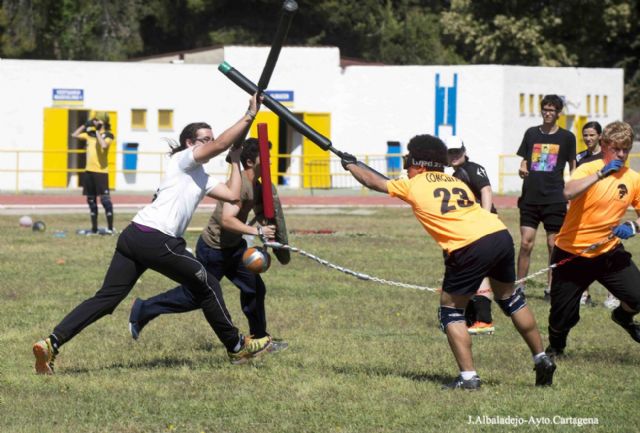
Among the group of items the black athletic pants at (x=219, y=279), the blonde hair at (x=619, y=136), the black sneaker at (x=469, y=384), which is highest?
the blonde hair at (x=619, y=136)

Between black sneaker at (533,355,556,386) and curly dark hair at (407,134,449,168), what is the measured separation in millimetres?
1575

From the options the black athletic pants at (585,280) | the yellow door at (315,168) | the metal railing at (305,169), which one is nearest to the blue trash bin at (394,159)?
the metal railing at (305,169)

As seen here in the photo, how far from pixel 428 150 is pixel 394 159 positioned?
103 ft

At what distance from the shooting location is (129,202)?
3425cm

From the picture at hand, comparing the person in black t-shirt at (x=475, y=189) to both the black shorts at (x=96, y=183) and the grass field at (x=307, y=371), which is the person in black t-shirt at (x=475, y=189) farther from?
the black shorts at (x=96, y=183)

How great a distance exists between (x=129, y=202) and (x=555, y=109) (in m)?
22.6

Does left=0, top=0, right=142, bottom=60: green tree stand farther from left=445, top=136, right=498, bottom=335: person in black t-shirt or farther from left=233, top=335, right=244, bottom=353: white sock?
left=233, top=335, right=244, bottom=353: white sock

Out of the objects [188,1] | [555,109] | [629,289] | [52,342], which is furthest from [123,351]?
[188,1]

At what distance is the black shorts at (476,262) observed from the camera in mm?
8727

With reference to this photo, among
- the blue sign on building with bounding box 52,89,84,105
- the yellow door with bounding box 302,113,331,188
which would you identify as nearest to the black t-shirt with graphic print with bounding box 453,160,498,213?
the yellow door with bounding box 302,113,331,188

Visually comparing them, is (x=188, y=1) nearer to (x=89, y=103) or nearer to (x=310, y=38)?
(x=310, y=38)

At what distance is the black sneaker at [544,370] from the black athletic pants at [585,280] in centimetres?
113

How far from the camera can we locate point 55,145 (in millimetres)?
38938

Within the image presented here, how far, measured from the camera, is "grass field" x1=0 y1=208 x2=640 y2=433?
8016mm
